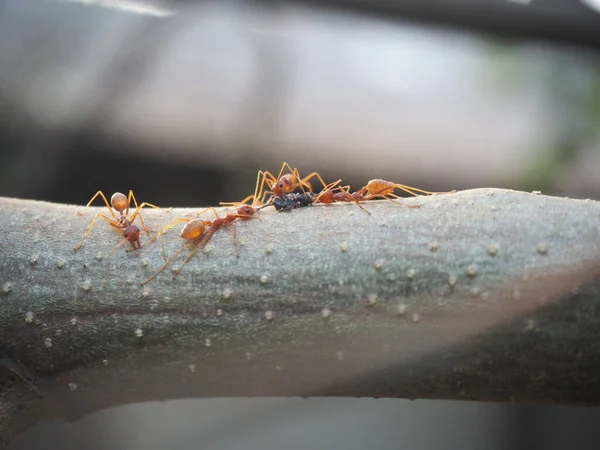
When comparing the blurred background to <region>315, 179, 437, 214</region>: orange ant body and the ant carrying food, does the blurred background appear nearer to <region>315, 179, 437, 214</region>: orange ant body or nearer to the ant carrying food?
<region>315, 179, 437, 214</region>: orange ant body

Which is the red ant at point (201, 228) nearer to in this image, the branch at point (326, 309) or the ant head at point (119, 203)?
the branch at point (326, 309)

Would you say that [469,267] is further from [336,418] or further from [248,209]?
[336,418]

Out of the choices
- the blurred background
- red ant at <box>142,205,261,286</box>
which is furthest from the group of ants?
the blurred background

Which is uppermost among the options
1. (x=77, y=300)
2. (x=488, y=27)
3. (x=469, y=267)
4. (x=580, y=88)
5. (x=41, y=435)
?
(x=488, y=27)

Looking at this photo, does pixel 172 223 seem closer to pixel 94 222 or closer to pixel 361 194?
pixel 94 222

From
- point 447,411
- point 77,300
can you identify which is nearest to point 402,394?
point 77,300

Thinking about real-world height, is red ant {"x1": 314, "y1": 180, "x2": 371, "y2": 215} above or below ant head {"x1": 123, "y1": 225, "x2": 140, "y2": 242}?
above

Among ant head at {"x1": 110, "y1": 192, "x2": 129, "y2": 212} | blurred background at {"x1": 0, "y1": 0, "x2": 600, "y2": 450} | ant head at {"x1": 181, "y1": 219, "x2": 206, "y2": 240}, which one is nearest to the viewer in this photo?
ant head at {"x1": 181, "y1": 219, "x2": 206, "y2": 240}
